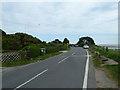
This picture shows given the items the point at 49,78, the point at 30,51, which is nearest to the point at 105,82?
the point at 49,78

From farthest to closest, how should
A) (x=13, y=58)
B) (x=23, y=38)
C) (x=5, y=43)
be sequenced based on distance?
(x=23, y=38) < (x=5, y=43) < (x=13, y=58)

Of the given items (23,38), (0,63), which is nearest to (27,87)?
(0,63)

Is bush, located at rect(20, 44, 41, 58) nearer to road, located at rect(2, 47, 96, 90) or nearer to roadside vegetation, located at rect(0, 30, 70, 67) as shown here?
roadside vegetation, located at rect(0, 30, 70, 67)

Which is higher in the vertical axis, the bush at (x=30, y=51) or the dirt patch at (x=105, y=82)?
the bush at (x=30, y=51)

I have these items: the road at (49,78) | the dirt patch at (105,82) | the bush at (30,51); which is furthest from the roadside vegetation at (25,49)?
the dirt patch at (105,82)

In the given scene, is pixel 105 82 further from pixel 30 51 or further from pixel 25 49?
pixel 30 51

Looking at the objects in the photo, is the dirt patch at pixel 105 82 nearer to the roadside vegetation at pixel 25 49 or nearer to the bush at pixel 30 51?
the roadside vegetation at pixel 25 49

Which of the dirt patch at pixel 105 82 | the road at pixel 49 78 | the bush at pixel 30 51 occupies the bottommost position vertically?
the road at pixel 49 78

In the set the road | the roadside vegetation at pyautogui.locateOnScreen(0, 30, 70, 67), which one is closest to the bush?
the roadside vegetation at pyautogui.locateOnScreen(0, 30, 70, 67)

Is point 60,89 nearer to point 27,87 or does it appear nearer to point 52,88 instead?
point 52,88

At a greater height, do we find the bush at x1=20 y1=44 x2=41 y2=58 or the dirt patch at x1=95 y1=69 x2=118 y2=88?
the bush at x1=20 y1=44 x2=41 y2=58

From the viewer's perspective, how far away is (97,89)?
8016 millimetres

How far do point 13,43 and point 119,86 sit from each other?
33.2m

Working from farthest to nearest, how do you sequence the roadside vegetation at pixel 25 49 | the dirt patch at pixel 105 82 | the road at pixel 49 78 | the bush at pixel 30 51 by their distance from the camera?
the bush at pixel 30 51, the roadside vegetation at pixel 25 49, the road at pixel 49 78, the dirt patch at pixel 105 82
